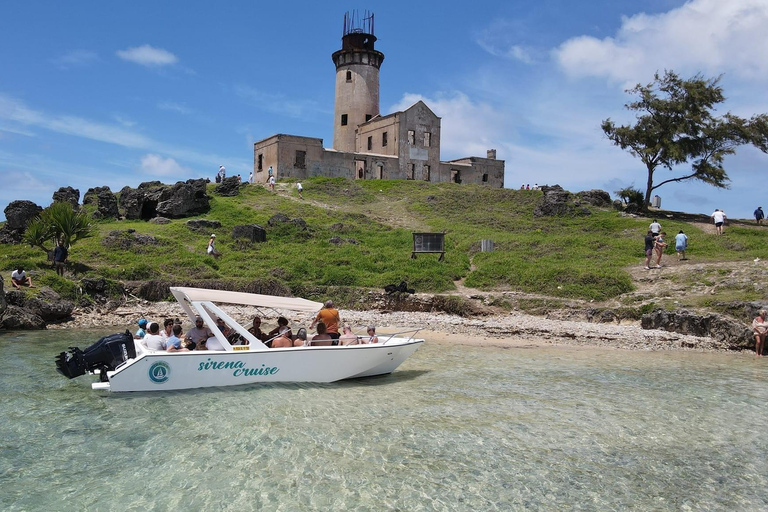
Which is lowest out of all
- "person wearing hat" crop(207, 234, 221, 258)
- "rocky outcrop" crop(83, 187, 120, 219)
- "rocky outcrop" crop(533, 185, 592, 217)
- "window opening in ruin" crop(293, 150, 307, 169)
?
"person wearing hat" crop(207, 234, 221, 258)

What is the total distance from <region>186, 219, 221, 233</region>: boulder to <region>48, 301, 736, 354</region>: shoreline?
12.3 meters

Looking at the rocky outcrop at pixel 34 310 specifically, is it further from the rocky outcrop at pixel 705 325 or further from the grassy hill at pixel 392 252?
the rocky outcrop at pixel 705 325

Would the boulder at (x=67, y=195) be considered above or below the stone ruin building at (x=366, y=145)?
below

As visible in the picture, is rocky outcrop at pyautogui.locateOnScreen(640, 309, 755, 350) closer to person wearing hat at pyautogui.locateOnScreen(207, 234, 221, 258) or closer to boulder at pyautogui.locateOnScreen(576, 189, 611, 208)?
person wearing hat at pyautogui.locateOnScreen(207, 234, 221, 258)

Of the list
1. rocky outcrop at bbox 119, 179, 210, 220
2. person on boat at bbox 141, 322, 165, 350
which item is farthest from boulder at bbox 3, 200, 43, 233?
person on boat at bbox 141, 322, 165, 350

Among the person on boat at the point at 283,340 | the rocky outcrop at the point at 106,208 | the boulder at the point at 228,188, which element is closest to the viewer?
the person on boat at the point at 283,340

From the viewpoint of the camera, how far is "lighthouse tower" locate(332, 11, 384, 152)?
68.2 m

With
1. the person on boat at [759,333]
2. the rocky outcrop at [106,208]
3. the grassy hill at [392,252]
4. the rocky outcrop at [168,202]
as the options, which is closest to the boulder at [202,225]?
the grassy hill at [392,252]

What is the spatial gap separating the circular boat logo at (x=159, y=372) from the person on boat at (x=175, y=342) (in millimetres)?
651

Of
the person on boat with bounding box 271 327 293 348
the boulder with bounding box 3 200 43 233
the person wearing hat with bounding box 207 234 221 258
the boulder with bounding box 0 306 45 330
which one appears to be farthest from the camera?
the boulder with bounding box 3 200 43 233

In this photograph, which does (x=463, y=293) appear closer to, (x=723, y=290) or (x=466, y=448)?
(x=723, y=290)

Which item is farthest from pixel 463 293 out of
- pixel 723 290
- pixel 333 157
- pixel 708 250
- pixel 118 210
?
pixel 333 157

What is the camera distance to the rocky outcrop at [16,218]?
3201 cm

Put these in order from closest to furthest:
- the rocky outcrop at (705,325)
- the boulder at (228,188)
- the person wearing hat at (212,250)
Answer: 1. the rocky outcrop at (705,325)
2. the person wearing hat at (212,250)
3. the boulder at (228,188)
